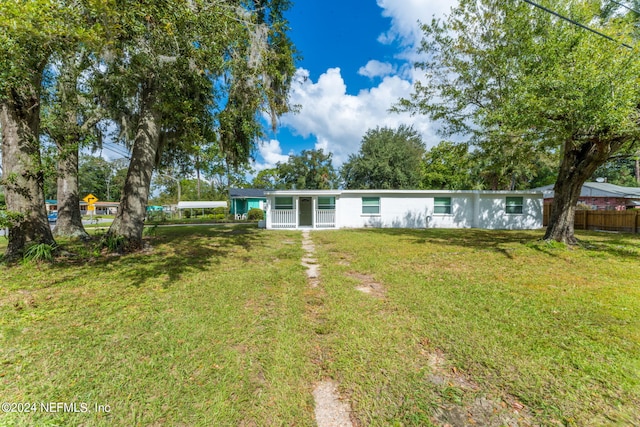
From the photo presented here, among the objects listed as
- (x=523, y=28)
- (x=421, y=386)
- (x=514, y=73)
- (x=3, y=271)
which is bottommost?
(x=421, y=386)

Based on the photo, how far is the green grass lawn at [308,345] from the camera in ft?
6.22

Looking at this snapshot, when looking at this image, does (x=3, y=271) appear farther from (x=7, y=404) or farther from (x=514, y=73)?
(x=514, y=73)

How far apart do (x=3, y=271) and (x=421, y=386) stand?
715cm


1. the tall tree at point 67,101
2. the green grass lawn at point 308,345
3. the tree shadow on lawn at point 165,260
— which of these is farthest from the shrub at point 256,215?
the green grass lawn at point 308,345

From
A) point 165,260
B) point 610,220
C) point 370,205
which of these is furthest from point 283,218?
point 610,220

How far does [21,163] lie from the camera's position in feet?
16.7

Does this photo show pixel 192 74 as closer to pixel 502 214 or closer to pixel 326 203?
pixel 326 203

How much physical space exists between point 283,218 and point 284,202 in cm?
91

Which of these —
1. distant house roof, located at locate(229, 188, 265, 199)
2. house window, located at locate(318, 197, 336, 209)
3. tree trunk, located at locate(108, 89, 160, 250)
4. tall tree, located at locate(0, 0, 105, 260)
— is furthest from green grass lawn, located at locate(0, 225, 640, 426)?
distant house roof, located at locate(229, 188, 265, 199)

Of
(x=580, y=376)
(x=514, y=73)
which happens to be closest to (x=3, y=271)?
A: (x=580, y=376)

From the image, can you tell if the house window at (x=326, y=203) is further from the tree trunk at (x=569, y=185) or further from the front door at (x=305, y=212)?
the tree trunk at (x=569, y=185)

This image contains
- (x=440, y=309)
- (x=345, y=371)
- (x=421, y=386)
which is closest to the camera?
(x=421, y=386)

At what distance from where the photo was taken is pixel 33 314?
10.4ft

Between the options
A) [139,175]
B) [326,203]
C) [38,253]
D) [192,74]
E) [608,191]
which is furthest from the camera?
[608,191]
